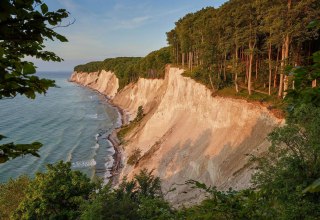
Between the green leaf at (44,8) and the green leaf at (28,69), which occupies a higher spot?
the green leaf at (44,8)

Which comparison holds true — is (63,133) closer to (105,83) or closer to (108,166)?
(108,166)

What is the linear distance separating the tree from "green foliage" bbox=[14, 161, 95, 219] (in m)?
19.3

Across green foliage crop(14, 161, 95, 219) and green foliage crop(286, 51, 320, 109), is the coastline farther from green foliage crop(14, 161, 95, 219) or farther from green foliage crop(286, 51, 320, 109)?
green foliage crop(286, 51, 320, 109)

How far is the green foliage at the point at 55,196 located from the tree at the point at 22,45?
1932cm

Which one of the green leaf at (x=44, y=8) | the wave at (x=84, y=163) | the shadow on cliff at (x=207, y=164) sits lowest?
the wave at (x=84, y=163)

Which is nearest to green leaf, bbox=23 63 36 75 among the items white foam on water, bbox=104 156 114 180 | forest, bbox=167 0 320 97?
forest, bbox=167 0 320 97

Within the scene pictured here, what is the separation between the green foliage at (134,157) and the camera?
50.0 meters

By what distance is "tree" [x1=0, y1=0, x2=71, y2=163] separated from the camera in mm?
3469

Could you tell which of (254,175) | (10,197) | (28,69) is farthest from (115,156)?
(28,69)

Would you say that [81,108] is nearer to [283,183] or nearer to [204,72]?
[204,72]

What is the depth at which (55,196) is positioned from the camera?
22.9 metres

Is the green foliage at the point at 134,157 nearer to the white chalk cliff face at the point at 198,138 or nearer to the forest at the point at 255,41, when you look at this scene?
the white chalk cliff face at the point at 198,138

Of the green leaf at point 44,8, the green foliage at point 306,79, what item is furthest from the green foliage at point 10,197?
the green foliage at point 306,79

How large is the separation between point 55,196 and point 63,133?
52.4 meters
